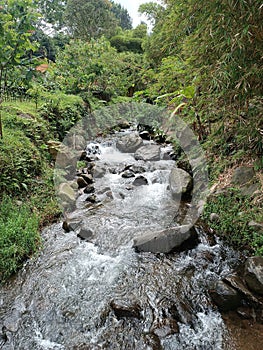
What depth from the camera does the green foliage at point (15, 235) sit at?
11.6 feet

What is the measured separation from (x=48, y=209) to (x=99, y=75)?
32.1 feet

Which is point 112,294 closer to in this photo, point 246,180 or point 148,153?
point 246,180

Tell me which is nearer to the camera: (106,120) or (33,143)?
(33,143)

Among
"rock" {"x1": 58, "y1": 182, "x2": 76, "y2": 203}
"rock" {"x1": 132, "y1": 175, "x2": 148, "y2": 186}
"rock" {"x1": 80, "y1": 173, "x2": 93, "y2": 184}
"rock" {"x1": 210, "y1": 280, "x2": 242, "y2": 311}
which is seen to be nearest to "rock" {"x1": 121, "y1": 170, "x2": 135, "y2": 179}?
"rock" {"x1": 132, "y1": 175, "x2": 148, "y2": 186}

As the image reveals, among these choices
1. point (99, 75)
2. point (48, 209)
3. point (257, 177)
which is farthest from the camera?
point (99, 75)

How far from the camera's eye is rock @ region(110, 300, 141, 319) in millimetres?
2844

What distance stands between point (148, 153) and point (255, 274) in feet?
21.0

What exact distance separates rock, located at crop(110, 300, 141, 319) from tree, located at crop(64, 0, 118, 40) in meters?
23.3

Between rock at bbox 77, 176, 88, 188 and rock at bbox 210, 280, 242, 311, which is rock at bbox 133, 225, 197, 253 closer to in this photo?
rock at bbox 210, 280, 242, 311

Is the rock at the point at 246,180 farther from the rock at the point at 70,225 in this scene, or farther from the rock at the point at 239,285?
the rock at the point at 70,225

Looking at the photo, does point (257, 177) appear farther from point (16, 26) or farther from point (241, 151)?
point (16, 26)

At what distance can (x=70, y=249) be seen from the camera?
414cm

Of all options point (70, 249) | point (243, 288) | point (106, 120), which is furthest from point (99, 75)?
point (243, 288)

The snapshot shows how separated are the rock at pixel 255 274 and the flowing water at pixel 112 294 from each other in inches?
18.0
